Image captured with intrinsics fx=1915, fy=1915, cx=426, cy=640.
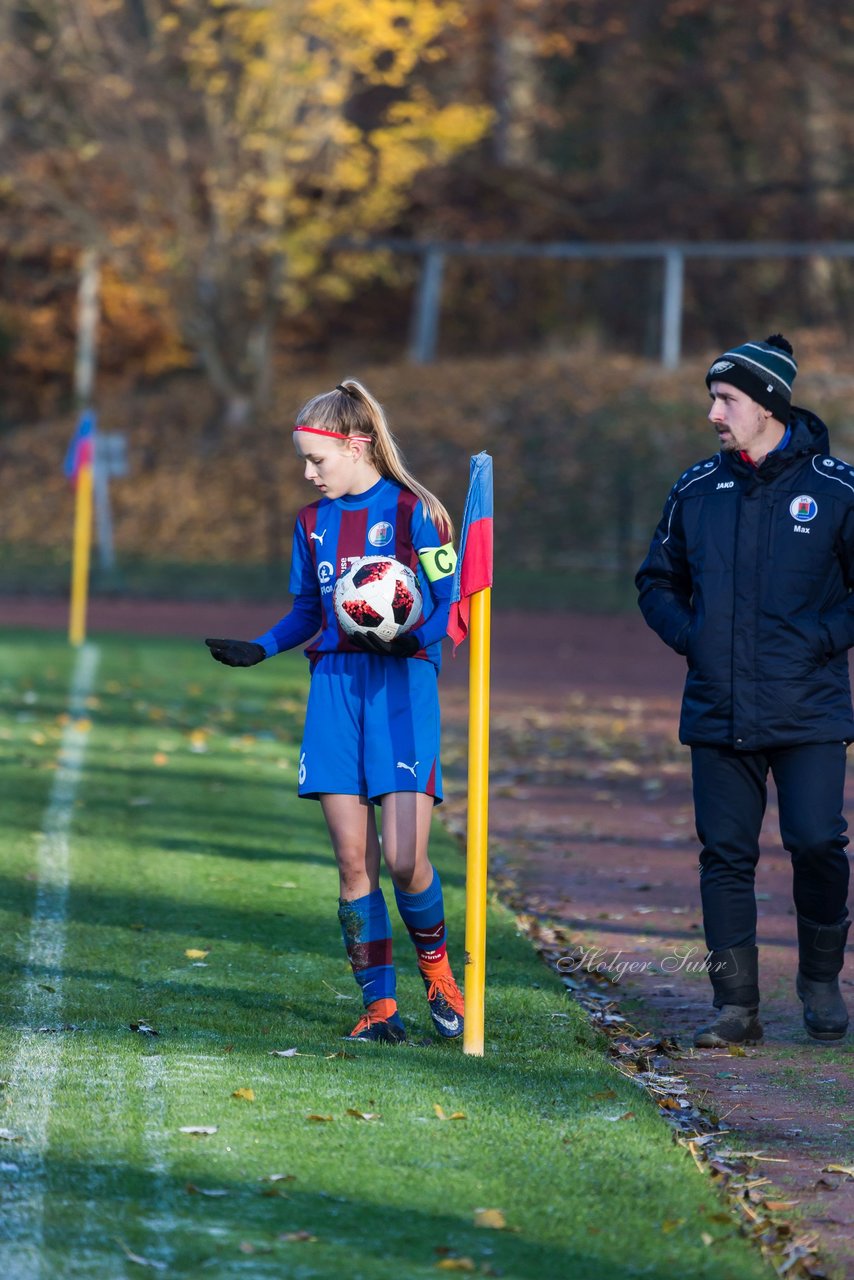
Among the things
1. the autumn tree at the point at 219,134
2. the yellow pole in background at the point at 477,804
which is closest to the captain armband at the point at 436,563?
the yellow pole in background at the point at 477,804

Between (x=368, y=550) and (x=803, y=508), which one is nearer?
(x=368, y=550)

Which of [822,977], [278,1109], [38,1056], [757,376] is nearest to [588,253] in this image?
[757,376]

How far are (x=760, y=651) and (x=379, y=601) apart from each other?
137 cm

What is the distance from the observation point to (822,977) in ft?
20.9

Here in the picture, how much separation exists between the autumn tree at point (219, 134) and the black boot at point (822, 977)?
2696 centimetres

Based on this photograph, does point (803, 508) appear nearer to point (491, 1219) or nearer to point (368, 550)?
point (368, 550)

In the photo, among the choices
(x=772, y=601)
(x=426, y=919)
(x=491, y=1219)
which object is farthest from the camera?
(x=772, y=601)

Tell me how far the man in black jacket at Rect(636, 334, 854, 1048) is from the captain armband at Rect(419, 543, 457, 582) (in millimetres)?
1000

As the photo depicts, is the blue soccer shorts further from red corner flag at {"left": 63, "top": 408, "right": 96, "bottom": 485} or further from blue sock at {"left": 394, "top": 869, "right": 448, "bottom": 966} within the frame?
red corner flag at {"left": 63, "top": 408, "right": 96, "bottom": 485}

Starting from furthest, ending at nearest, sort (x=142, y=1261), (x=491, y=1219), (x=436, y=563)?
(x=436, y=563) → (x=491, y=1219) → (x=142, y=1261)

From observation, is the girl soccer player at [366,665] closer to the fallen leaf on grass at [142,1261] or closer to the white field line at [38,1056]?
the white field line at [38,1056]

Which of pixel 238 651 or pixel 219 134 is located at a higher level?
pixel 219 134

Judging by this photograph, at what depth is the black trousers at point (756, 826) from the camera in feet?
20.1

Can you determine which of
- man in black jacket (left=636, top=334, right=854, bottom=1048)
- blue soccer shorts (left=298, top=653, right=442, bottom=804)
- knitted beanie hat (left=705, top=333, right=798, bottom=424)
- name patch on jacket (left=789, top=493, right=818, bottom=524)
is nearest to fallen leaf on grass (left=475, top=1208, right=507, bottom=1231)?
blue soccer shorts (left=298, top=653, right=442, bottom=804)
